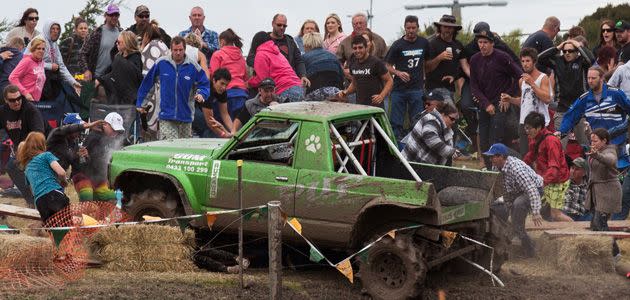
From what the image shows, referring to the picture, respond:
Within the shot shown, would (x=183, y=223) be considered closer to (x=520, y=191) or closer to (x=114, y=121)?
(x=114, y=121)

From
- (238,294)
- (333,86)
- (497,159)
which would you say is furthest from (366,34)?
(238,294)

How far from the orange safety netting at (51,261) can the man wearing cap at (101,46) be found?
19.9 ft

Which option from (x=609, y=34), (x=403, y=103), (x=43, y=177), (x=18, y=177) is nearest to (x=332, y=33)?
(x=403, y=103)

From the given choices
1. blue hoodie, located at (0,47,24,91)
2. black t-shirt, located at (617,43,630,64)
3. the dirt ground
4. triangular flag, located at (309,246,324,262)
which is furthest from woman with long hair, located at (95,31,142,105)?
black t-shirt, located at (617,43,630,64)

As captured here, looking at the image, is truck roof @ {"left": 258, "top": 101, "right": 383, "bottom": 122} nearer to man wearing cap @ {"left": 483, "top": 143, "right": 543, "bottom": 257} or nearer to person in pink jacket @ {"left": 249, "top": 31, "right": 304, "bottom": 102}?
man wearing cap @ {"left": 483, "top": 143, "right": 543, "bottom": 257}

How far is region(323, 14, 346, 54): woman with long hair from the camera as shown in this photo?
64.8 feet

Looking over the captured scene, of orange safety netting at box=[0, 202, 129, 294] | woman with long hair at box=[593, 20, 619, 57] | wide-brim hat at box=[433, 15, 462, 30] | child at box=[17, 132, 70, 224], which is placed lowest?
orange safety netting at box=[0, 202, 129, 294]

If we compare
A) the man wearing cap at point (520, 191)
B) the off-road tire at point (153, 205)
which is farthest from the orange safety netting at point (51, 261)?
the man wearing cap at point (520, 191)

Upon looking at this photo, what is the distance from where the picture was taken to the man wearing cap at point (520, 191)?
47.2 feet

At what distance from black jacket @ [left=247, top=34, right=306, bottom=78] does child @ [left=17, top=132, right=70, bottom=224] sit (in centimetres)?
598

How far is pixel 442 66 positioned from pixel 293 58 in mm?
2362

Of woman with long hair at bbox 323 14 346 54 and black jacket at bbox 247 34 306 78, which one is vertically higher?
woman with long hair at bbox 323 14 346 54

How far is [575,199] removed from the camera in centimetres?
1599

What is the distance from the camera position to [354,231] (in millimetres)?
11992
